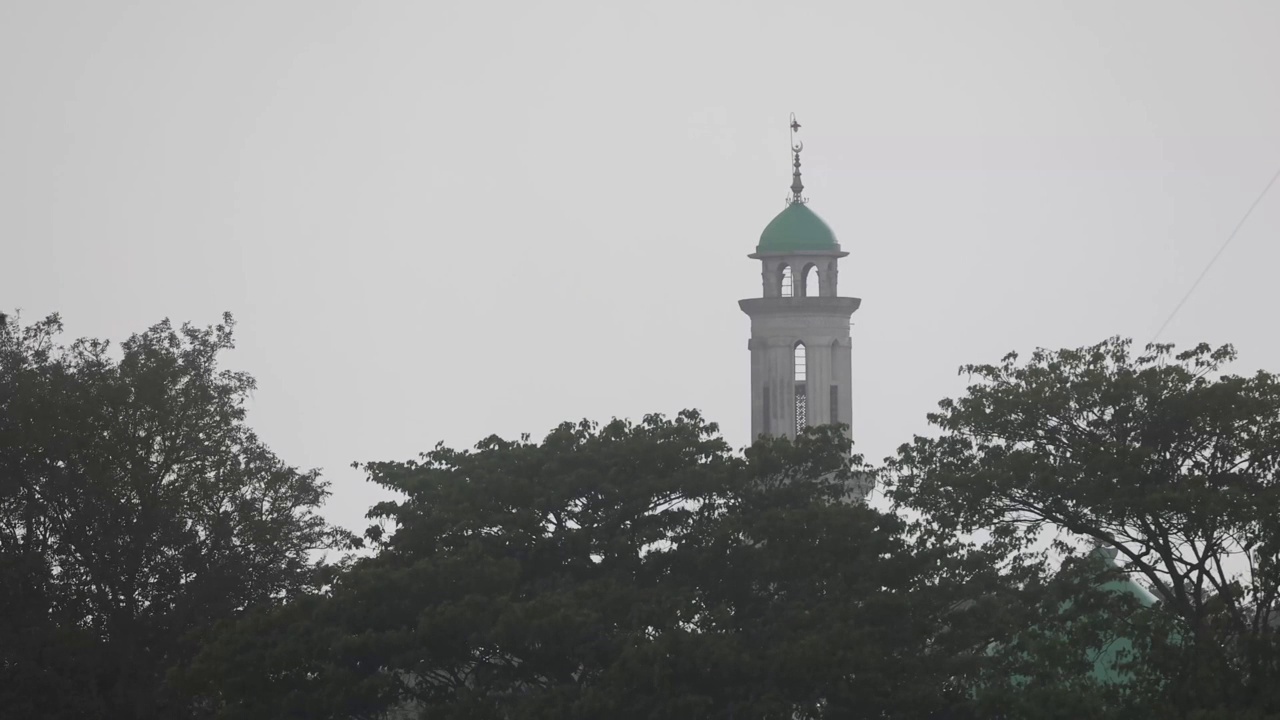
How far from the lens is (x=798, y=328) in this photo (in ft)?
212

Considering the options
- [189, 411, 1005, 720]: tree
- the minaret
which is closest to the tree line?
[189, 411, 1005, 720]: tree

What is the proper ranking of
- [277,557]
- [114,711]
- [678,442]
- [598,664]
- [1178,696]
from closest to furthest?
1. [1178,696]
2. [598,664]
3. [678,442]
4. [114,711]
5. [277,557]

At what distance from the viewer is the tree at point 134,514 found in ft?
127

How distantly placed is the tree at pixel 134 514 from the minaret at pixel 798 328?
83.4ft

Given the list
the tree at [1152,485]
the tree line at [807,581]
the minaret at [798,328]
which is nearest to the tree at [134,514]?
the tree line at [807,581]

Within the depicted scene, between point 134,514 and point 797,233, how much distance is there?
28.8m

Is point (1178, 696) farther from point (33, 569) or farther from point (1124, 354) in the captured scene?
point (33, 569)

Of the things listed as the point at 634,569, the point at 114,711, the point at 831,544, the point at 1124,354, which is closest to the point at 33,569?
the point at 114,711

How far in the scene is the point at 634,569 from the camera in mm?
32406

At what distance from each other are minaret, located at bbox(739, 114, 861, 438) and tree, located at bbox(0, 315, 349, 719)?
25407 millimetres

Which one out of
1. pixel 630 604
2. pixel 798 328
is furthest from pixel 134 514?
pixel 798 328

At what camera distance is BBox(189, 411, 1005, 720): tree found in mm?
30109

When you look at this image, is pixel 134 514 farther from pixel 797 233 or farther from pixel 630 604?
pixel 797 233

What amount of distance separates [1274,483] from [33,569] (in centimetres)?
2110
